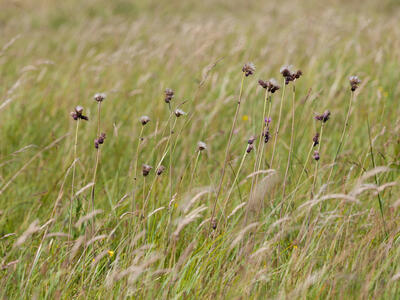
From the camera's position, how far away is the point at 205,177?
8.68ft

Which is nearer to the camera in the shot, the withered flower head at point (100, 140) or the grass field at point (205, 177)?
the grass field at point (205, 177)

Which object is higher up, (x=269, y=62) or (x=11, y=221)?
(x=269, y=62)

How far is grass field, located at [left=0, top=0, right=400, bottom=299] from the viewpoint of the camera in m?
1.66

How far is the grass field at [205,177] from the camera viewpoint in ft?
5.44

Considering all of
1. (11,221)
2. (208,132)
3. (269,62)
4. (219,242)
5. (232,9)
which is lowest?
(11,221)

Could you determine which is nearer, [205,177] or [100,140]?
[100,140]

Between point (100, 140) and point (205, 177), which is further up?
point (100, 140)

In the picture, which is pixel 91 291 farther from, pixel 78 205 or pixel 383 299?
pixel 383 299

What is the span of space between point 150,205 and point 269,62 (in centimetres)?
284

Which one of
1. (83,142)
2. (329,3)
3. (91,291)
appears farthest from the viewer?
(329,3)

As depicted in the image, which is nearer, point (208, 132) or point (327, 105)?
point (208, 132)

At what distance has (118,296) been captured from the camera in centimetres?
156

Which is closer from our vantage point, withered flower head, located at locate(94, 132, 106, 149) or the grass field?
the grass field

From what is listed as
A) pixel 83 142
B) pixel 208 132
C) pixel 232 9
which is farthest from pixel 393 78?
pixel 232 9
